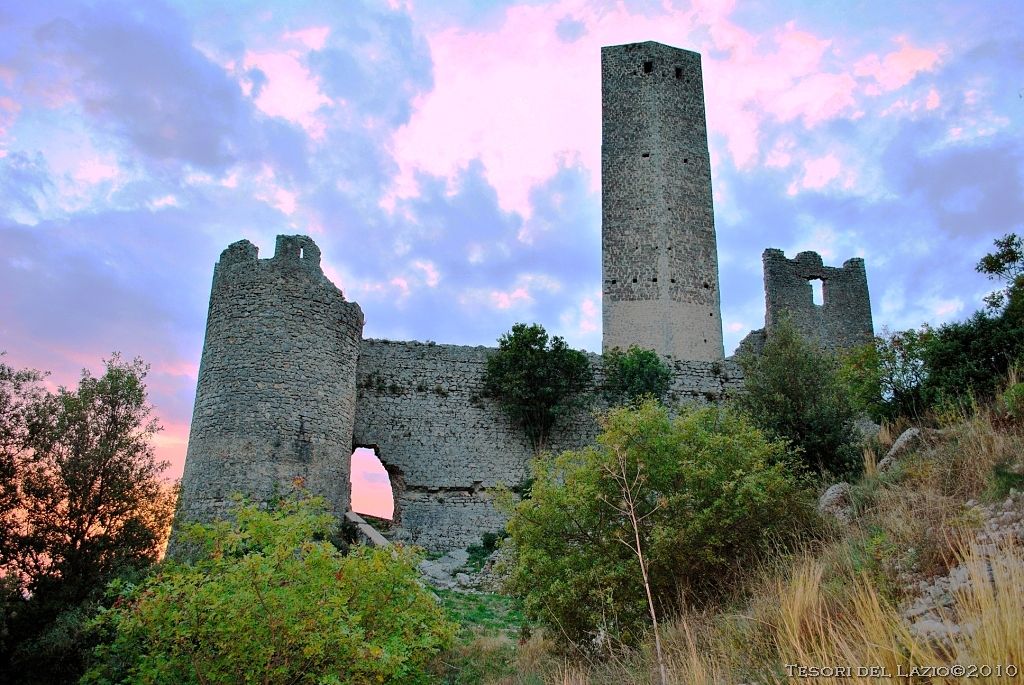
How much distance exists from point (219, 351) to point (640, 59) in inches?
686

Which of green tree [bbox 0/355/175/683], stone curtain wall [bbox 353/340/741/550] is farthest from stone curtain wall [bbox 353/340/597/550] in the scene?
green tree [bbox 0/355/175/683]

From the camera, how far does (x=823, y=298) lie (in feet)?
93.7

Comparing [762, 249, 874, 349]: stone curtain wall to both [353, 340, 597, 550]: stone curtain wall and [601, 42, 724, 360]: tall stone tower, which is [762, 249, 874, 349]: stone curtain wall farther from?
[353, 340, 597, 550]: stone curtain wall

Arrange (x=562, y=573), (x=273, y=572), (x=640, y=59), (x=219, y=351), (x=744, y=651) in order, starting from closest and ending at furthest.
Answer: (x=744, y=651) → (x=273, y=572) → (x=562, y=573) → (x=219, y=351) → (x=640, y=59)

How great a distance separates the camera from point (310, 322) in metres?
16.2

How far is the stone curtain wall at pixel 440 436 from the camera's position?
1769 centimetres

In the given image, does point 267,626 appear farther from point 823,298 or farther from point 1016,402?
point 823,298

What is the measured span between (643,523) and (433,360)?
10.7m

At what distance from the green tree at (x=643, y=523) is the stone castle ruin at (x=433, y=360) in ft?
6.61

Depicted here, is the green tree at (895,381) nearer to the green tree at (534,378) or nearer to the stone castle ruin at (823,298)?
the green tree at (534,378)

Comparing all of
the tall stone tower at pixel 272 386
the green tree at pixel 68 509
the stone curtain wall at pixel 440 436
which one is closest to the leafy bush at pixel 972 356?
the stone curtain wall at pixel 440 436

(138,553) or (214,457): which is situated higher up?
(214,457)

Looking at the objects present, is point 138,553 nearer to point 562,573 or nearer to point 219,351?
point 219,351

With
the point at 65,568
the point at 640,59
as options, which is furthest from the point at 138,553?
the point at 640,59
